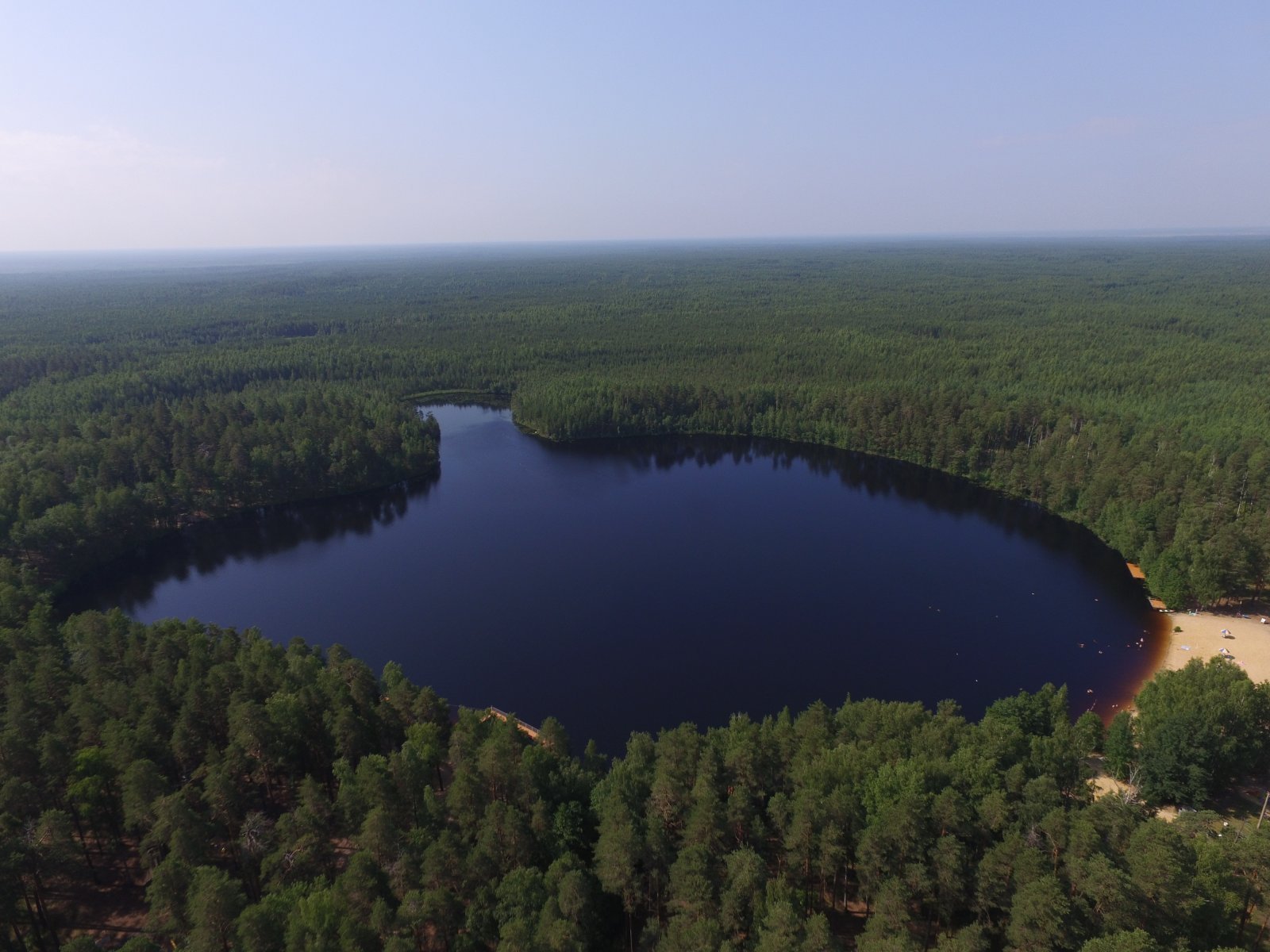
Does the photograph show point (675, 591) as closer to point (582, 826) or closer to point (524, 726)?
point (524, 726)

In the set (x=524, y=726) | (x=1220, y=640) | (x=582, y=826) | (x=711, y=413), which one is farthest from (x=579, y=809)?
(x=711, y=413)

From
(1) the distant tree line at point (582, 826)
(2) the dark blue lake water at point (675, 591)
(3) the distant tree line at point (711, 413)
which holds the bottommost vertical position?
(2) the dark blue lake water at point (675, 591)

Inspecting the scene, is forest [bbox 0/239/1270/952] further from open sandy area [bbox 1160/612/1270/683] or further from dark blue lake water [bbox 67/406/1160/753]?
dark blue lake water [bbox 67/406/1160/753]

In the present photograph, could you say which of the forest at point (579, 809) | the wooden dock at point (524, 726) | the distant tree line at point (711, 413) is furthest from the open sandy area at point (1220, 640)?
the wooden dock at point (524, 726)

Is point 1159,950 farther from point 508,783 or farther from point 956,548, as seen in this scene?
point 956,548

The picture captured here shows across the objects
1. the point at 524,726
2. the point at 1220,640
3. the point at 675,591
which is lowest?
the point at 524,726

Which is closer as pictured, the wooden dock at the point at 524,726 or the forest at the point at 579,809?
the forest at the point at 579,809

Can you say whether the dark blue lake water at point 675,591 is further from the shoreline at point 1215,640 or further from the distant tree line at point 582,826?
the distant tree line at point 582,826
